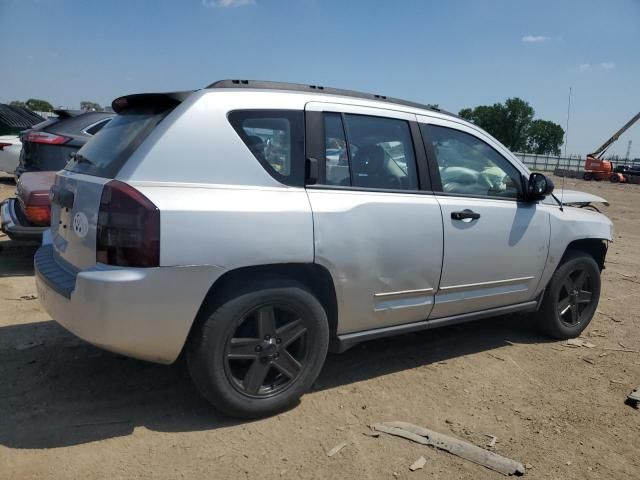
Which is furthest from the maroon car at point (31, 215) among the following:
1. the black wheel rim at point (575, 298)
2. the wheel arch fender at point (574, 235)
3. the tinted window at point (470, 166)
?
the black wheel rim at point (575, 298)

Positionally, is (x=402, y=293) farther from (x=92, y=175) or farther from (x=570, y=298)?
(x=570, y=298)

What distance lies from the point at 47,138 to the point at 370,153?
475 cm

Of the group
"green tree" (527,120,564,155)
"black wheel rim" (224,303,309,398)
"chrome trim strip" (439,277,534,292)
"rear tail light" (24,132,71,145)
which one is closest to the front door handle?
"chrome trim strip" (439,277,534,292)

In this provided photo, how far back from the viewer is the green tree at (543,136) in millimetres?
62969

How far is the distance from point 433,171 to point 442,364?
58.2 inches

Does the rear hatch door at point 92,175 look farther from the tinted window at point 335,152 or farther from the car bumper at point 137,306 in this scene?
the tinted window at point 335,152

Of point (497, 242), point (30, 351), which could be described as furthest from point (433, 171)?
point (30, 351)

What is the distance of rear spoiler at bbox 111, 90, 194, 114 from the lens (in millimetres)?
3119

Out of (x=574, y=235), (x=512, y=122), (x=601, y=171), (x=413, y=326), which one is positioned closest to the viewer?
(x=413, y=326)

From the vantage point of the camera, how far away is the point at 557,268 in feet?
15.5

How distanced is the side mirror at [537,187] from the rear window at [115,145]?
282 centimetres

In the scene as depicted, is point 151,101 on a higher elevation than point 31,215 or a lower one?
higher

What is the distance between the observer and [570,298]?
16.2 ft

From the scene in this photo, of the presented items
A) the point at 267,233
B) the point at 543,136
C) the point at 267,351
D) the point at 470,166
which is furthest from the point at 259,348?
the point at 543,136
